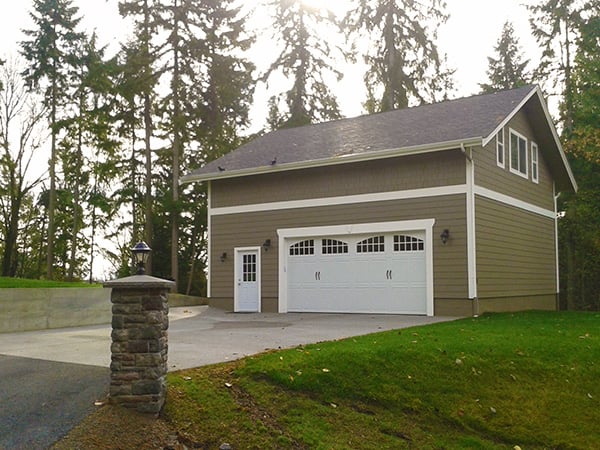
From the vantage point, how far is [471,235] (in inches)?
549

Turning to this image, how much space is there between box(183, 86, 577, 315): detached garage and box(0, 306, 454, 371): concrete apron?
927 mm

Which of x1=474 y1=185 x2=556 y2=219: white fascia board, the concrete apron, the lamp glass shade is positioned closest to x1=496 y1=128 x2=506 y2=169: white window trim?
x1=474 y1=185 x2=556 y2=219: white fascia board

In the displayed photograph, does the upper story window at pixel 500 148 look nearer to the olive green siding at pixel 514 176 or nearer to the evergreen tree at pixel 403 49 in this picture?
the olive green siding at pixel 514 176

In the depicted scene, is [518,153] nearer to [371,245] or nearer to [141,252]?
[371,245]

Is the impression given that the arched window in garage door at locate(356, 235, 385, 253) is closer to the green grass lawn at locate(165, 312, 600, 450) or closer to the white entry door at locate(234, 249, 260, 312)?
the white entry door at locate(234, 249, 260, 312)

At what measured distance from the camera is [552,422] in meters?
6.82

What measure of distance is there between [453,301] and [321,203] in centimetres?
432

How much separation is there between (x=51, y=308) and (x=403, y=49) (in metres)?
20.6

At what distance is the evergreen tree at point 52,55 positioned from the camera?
83.7 feet

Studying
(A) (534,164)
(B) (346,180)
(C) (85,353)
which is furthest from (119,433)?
(A) (534,164)

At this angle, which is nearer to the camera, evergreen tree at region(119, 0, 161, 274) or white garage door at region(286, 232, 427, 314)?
white garage door at region(286, 232, 427, 314)

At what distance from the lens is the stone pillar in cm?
548

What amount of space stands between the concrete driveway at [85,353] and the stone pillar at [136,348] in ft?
1.33

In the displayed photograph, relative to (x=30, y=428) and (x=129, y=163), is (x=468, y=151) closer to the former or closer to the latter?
(x=30, y=428)
